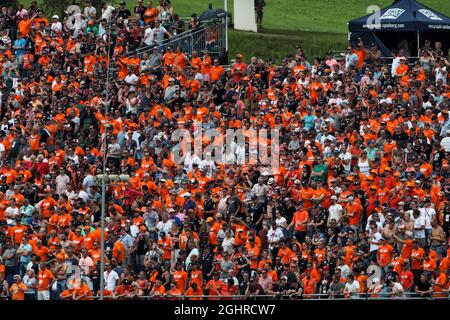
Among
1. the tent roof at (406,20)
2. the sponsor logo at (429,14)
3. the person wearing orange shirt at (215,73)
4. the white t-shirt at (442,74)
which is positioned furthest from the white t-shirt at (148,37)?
the white t-shirt at (442,74)

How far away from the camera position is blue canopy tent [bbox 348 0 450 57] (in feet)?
124

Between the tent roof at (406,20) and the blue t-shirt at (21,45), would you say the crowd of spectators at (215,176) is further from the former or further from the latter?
the tent roof at (406,20)

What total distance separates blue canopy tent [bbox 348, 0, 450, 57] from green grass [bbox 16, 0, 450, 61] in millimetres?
9806

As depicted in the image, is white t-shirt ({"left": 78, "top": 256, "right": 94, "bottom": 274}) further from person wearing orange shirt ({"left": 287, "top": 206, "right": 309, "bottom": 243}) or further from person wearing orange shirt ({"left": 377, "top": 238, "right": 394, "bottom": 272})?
person wearing orange shirt ({"left": 377, "top": 238, "right": 394, "bottom": 272})

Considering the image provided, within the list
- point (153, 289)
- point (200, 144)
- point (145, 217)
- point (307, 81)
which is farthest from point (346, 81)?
point (153, 289)

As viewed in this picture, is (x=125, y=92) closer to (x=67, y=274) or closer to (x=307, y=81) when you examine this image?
(x=307, y=81)

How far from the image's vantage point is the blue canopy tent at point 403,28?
1483 inches

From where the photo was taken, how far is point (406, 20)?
124ft

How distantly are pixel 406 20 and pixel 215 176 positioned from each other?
26.9 ft

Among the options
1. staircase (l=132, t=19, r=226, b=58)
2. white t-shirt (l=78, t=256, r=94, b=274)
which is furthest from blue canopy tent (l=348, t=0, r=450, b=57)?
white t-shirt (l=78, t=256, r=94, b=274)

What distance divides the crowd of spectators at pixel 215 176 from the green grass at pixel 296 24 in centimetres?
1050

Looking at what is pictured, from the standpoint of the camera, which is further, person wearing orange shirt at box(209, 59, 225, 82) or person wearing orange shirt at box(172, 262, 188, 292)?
person wearing orange shirt at box(209, 59, 225, 82)

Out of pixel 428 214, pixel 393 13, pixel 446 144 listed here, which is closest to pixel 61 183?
pixel 446 144

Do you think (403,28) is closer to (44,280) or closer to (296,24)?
(44,280)
